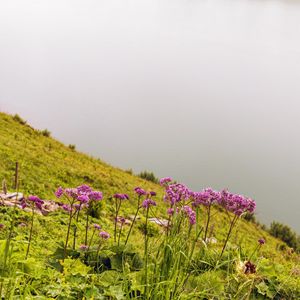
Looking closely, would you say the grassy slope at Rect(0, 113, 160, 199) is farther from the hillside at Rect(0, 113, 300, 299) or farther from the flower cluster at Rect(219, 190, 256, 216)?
the flower cluster at Rect(219, 190, 256, 216)

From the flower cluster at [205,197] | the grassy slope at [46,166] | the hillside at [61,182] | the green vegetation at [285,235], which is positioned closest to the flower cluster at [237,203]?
the flower cluster at [205,197]

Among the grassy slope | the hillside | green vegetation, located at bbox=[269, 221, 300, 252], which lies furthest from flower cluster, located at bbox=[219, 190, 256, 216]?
green vegetation, located at bbox=[269, 221, 300, 252]

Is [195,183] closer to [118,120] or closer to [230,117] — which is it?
[118,120]

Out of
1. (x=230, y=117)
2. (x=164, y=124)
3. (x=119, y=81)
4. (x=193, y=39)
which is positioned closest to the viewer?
(x=164, y=124)

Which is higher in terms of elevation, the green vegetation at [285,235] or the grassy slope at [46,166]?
→ the grassy slope at [46,166]

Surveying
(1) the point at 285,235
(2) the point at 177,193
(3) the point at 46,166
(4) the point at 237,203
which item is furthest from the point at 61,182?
(1) the point at 285,235

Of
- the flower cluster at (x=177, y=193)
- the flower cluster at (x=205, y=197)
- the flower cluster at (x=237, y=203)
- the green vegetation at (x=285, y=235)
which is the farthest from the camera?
the green vegetation at (x=285, y=235)

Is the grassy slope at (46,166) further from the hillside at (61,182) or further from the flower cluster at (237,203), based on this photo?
the flower cluster at (237,203)

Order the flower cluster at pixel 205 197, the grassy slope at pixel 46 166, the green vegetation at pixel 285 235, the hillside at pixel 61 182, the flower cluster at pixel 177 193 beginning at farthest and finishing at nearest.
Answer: the green vegetation at pixel 285 235 → the grassy slope at pixel 46 166 → the hillside at pixel 61 182 → the flower cluster at pixel 205 197 → the flower cluster at pixel 177 193

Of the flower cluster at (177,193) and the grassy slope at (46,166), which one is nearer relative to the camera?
the flower cluster at (177,193)

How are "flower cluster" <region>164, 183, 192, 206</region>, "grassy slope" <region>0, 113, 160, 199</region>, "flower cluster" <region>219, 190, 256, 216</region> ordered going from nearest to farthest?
"flower cluster" <region>164, 183, 192, 206</region> < "flower cluster" <region>219, 190, 256, 216</region> < "grassy slope" <region>0, 113, 160, 199</region>

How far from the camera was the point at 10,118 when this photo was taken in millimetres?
17859

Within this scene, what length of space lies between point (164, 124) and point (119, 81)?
1864cm

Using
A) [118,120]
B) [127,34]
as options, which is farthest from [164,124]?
[127,34]
